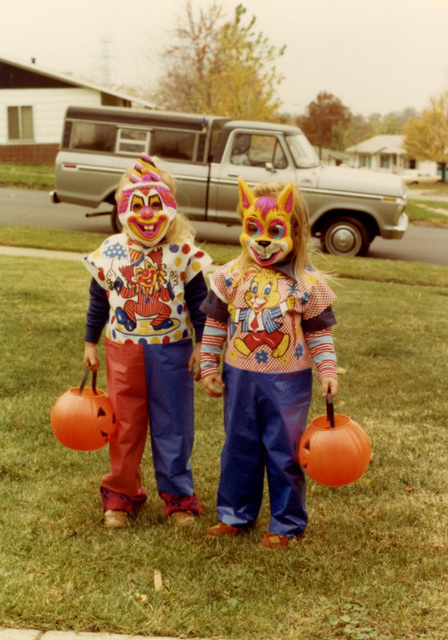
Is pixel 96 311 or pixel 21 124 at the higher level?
pixel 21 124

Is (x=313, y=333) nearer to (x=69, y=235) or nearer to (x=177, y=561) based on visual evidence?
(x=177, y=561)

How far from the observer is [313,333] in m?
3.15

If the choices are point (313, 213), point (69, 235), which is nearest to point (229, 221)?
point (313, 213)

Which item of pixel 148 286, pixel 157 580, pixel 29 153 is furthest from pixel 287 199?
pixel 29 153

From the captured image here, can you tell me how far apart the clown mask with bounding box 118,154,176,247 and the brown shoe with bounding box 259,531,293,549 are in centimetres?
125

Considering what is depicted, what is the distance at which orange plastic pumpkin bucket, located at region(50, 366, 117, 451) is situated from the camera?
10.6 feet

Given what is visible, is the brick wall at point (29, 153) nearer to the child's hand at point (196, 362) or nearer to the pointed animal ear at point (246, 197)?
the child's hand at point (196, 362)

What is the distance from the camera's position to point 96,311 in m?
3.44

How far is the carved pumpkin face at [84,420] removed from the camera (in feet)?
10.6

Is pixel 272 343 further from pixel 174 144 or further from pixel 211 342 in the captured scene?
pixel 174 144

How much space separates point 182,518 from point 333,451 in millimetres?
823

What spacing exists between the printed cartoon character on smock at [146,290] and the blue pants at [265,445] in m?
0.36

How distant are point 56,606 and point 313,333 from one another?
52.9 inches

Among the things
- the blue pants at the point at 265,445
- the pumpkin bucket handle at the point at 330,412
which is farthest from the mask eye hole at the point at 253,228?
the pumpkin bucket handle at the point at 330,412
